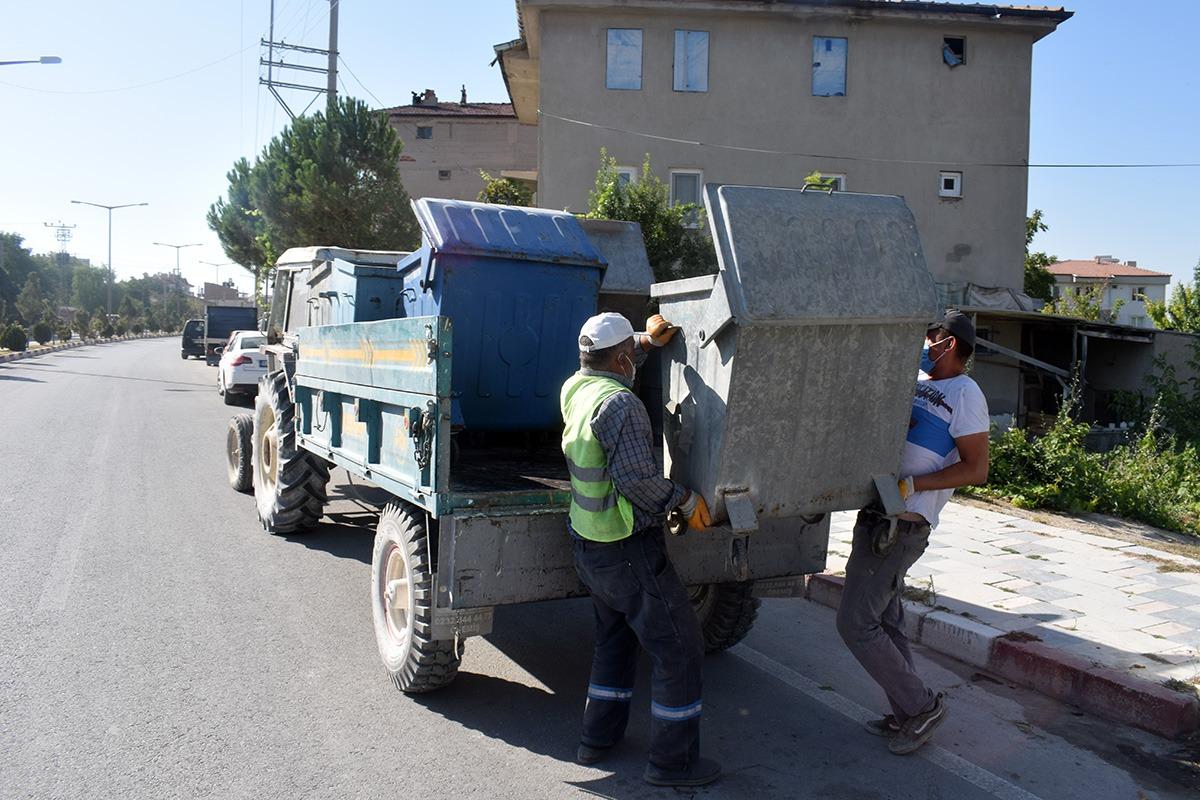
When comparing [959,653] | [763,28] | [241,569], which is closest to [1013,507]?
[959,653]

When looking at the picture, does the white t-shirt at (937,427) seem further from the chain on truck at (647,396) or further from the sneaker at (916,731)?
the sneaker at (916,731)

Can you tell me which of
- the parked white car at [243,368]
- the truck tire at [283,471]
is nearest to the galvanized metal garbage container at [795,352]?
the truck tire at [283,471]

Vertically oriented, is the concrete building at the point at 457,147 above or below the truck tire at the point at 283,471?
above

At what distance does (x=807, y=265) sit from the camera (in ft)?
11.8

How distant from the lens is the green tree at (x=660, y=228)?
44.2 ft

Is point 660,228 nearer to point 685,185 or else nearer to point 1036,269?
point 685,185

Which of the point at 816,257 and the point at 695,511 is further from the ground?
the point at 816,257

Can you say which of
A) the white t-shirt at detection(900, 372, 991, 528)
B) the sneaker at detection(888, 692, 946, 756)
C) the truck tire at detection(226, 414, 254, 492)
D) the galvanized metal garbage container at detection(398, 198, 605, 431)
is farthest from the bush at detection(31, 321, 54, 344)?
the sneaker at detection(888, 692, 946, 756)

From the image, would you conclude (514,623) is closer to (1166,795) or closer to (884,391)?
(884,391)

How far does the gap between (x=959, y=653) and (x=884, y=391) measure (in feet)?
8.02

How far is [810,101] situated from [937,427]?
19.5 meters

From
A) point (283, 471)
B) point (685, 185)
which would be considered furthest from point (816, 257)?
point (685, 185)

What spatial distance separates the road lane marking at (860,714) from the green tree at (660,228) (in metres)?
8.70

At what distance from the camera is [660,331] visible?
398 cm
